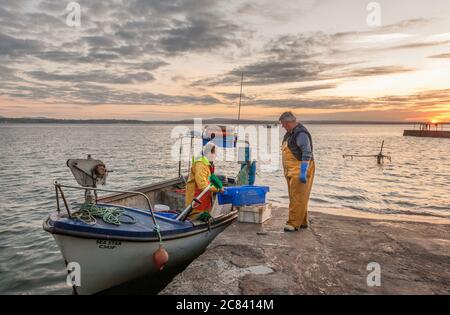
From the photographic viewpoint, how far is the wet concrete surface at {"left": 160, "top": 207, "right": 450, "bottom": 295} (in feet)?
16.1

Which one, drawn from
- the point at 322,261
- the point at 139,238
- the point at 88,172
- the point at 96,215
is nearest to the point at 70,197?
the point at 88,172

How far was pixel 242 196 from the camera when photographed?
314 inches

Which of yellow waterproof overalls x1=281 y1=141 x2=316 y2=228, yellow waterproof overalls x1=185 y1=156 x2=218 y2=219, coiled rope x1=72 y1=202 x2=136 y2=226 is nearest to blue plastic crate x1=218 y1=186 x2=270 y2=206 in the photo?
yellow waterproof overalls x1=185 y1=156 x2=218 y2=219

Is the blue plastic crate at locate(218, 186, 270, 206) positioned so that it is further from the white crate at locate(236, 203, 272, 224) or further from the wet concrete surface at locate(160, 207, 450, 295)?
the wet concrete surface at locate(160, 207, 450, 295)

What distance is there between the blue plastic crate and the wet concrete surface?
1.81ft

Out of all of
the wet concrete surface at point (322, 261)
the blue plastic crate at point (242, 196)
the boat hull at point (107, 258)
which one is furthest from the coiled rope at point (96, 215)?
the blue plastic crate at point (242, 196)

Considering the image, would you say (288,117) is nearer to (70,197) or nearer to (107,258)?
(107,258)

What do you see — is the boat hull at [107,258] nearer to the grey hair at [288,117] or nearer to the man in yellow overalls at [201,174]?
the man in yellow overalls at [201,174]

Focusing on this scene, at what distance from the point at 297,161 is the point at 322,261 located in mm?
2075

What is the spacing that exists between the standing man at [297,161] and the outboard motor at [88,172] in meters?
3.69

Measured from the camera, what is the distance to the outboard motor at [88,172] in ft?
21.5

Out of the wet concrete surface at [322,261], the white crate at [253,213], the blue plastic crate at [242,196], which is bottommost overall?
the wet concrete surface at [322,261]
